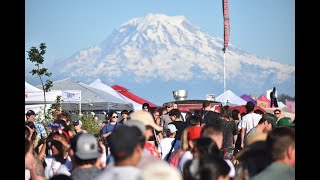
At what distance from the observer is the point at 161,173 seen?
16.5 ft

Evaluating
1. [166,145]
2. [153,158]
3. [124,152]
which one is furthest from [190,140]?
[124,152]

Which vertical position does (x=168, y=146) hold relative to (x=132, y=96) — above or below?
below

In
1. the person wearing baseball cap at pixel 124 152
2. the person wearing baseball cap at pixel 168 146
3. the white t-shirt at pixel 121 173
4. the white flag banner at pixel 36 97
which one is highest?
the white flag banner at pixel 36 97

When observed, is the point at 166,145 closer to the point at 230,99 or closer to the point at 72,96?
the point at 72,96

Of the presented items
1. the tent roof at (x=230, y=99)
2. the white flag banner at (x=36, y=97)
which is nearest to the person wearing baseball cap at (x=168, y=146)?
the white flag banner at (x=36, y=97)

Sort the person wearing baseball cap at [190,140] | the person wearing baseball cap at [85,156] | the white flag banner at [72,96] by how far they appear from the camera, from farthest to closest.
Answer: the white flag banner at [72,96], the person wearing baseball cap at [190,140], the person wearing baseball cap at [85,156]

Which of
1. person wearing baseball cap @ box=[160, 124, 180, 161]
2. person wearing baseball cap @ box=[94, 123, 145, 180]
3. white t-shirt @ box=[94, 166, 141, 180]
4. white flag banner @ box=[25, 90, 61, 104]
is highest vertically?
white flag banner @ box=[25, 90, 61, 104]

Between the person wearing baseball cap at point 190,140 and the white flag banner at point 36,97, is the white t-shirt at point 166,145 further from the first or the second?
the white flag banner at point 36,97

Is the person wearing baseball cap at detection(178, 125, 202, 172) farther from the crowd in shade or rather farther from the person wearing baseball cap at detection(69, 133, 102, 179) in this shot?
the person wearing baseball cap at detection(69, 133, 102, 179)

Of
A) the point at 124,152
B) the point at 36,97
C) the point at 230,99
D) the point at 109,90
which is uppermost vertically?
the point at 109,90

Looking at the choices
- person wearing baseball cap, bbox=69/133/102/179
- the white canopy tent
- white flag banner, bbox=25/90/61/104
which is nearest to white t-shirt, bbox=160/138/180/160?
person wearing baseball cap, bbox=69/133/102/179
